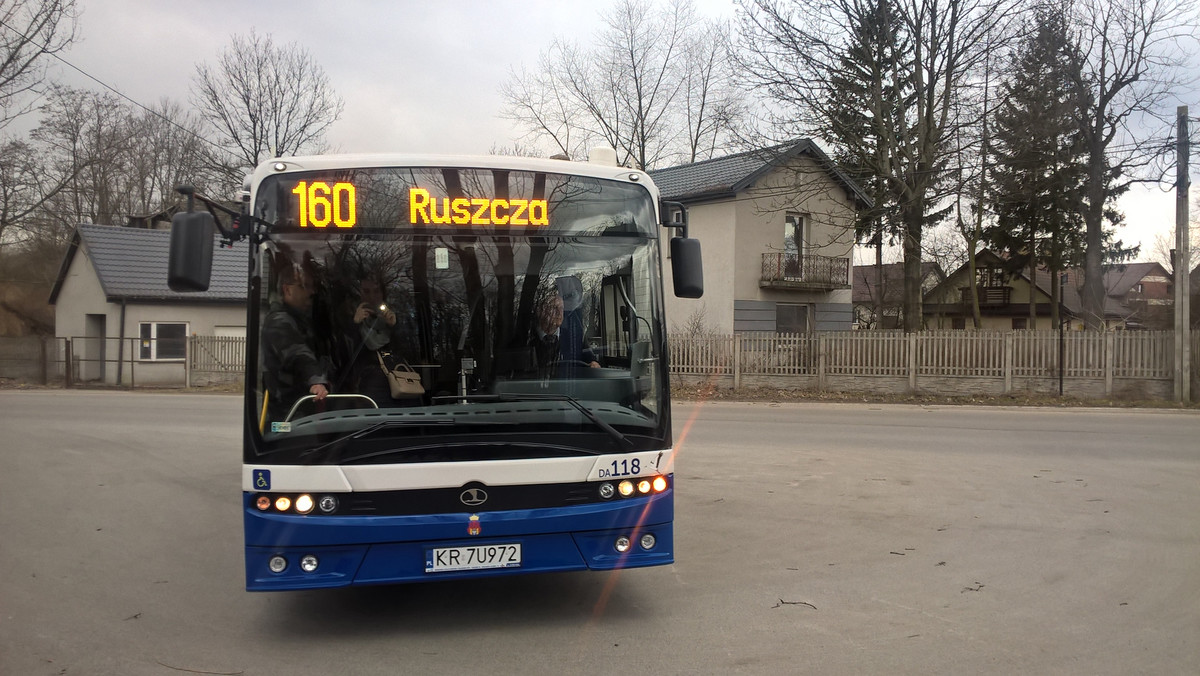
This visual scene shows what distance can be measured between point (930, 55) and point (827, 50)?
2738mm

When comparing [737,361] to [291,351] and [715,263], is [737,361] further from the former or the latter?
[291,351]

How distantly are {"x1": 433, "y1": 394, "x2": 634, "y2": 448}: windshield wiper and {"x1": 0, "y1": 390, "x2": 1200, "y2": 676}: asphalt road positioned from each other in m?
1.12

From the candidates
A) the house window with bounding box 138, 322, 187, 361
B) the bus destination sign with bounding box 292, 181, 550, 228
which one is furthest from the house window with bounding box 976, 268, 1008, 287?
the bus destination sign with bounding box 292, 181, 550, 228

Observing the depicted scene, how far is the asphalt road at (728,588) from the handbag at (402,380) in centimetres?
136

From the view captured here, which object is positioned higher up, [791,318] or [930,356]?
[791,318]

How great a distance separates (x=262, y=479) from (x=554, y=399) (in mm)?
1600

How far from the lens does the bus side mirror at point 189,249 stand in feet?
15.1

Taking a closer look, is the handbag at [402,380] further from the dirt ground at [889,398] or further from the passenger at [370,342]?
the dirt ground at [889,398]

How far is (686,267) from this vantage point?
553cm

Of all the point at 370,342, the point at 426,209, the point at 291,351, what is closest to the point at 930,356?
the point at 426,209

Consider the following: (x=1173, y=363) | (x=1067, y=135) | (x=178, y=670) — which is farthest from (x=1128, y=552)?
(x=1067, y=135)

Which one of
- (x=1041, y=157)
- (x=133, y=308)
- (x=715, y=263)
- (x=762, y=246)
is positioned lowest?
(x=133, y=308)

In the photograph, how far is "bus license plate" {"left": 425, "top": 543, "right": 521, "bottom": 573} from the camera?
4750 millimetres

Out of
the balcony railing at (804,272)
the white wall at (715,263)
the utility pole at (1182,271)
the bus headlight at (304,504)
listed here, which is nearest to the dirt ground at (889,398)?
the utility pole at (1182,271)
